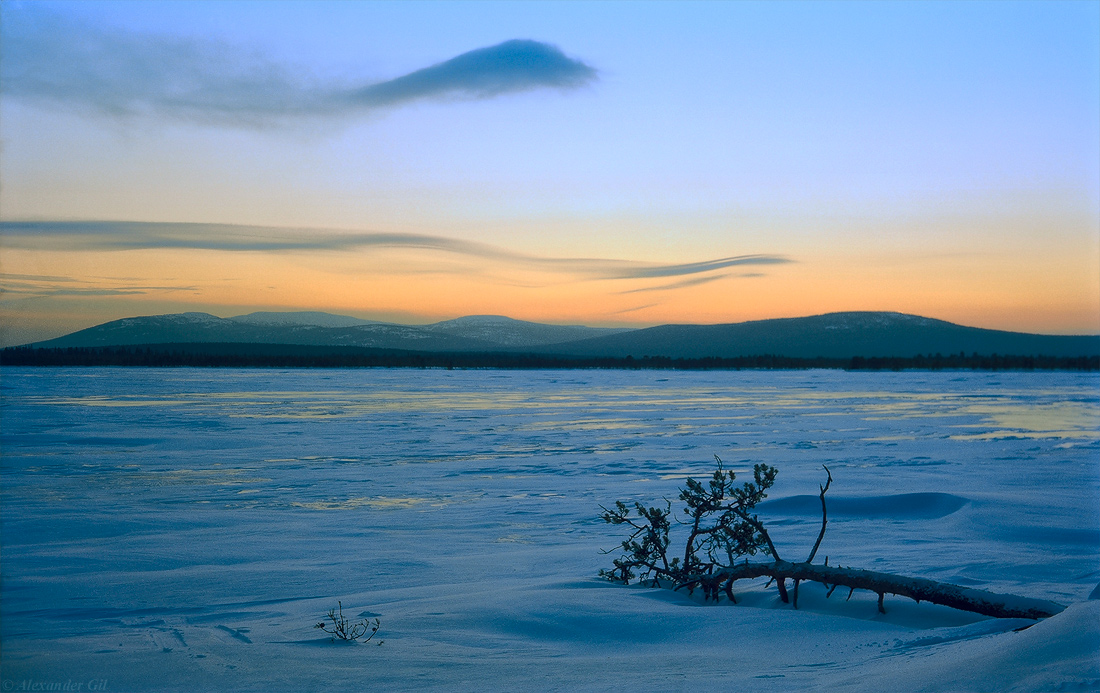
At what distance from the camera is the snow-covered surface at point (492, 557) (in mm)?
3797

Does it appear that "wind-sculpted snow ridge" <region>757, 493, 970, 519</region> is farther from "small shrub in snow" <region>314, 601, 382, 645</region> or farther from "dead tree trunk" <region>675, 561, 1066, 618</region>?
"small shrub in snow" <region>314, 601, 382, 645</region>

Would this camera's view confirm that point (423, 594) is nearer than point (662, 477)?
Yes

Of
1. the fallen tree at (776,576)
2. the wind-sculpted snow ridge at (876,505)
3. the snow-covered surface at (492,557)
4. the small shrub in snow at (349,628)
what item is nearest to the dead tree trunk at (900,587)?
the fallen tree at (776,576)

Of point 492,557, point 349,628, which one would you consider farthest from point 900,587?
point 492,557

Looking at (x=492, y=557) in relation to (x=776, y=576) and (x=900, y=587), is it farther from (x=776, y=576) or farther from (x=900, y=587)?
(x=900, y=587)

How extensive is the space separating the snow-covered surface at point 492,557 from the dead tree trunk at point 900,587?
15 centimetres

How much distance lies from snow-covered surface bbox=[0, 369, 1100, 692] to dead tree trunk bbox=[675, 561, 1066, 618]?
→ 0.15 meters

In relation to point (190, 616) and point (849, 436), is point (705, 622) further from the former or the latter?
point (849, 436)

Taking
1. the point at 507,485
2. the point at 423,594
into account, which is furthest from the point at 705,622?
the point at 507,485

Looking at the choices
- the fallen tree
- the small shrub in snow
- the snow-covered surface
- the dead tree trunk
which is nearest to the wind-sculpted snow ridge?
the snow-covered surface

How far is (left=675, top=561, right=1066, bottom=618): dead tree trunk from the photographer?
171 inches

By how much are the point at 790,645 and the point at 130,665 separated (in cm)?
344

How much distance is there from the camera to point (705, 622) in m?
4.86

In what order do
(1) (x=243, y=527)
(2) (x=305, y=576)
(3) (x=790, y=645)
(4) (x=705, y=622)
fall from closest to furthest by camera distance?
(3) (x=790, y=645) < (4) (x=705, y=622) < (2) (x=305, y=576) < (1) (x=243, y=527)
